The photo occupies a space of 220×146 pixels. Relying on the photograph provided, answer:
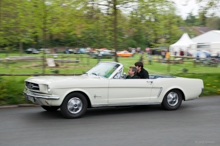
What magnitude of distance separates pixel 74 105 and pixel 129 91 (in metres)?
1.54

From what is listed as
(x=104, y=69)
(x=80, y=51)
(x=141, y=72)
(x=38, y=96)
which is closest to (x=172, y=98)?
(x=141, y=72)

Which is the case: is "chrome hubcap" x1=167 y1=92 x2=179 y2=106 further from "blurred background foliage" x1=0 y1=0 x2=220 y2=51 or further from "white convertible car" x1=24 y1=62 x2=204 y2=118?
"blurred background foliage" x1=0 y1=0 x2=220 y2=51

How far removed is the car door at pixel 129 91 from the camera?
6738mm

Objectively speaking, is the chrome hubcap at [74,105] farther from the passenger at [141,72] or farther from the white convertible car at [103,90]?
the passenger at [141,72]

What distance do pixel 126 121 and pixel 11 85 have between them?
186 inches

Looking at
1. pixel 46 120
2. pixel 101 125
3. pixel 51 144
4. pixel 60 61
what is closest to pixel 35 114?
pixel 46 120

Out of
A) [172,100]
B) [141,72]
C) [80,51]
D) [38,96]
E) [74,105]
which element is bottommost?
[172,100]

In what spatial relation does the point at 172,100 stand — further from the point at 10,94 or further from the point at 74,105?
the point at 10,94

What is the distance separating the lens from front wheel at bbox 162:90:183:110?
25.2ft

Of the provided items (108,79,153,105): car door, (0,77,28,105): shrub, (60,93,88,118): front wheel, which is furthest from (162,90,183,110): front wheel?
(0,77,28,105): shrub

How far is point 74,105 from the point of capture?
632 cm

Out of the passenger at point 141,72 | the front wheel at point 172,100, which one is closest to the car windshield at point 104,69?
the passenger at point 141,72

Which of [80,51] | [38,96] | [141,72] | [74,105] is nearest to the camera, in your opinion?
[38,96]

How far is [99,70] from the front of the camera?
7301 mm
